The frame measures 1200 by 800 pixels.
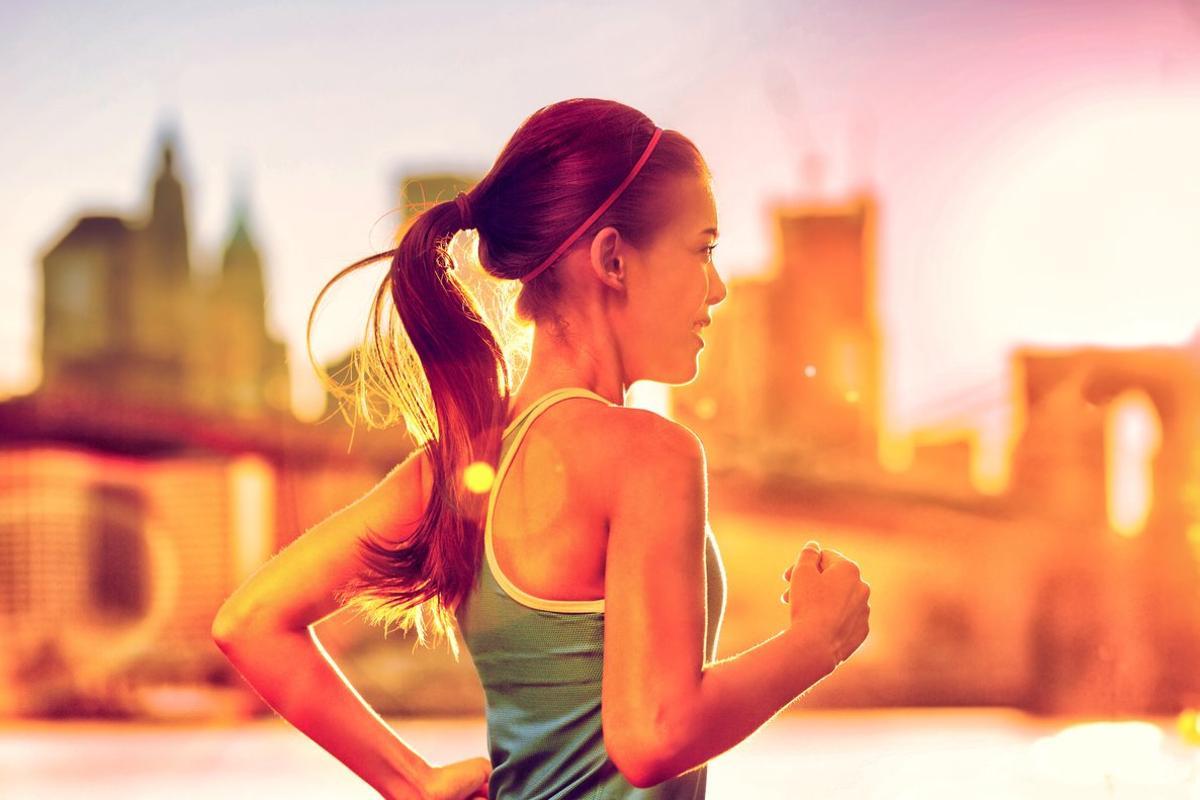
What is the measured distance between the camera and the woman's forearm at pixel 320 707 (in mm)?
A: 1558

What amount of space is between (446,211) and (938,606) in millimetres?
18392

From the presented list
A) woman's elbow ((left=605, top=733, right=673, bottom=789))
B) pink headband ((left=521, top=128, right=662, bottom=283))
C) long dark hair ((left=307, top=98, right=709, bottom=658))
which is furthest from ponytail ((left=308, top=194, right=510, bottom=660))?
woman's elbow ((left=605, top=733, right=673, bottom=789))

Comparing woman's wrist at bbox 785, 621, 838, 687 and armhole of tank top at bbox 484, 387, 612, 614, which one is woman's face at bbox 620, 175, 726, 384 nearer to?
armhole of tank top at bbox 484, 387, 612, 614

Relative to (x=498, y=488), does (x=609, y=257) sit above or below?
above

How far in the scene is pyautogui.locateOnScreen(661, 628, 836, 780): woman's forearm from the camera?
118 centimetres

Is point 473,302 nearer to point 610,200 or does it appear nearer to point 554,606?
point 610,200

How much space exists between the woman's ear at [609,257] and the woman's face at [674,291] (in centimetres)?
1

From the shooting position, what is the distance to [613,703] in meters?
1.19

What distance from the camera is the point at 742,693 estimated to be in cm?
119

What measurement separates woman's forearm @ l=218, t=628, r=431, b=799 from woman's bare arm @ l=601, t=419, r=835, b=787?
17.7 inches

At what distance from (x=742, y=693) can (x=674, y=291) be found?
1.31ft

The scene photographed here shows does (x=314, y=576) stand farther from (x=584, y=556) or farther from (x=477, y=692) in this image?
(x=477, y=692)

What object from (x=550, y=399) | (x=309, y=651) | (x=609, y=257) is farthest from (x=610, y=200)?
(x=309, y=651)

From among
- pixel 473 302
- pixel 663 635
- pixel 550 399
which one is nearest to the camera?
pixel 663 635
